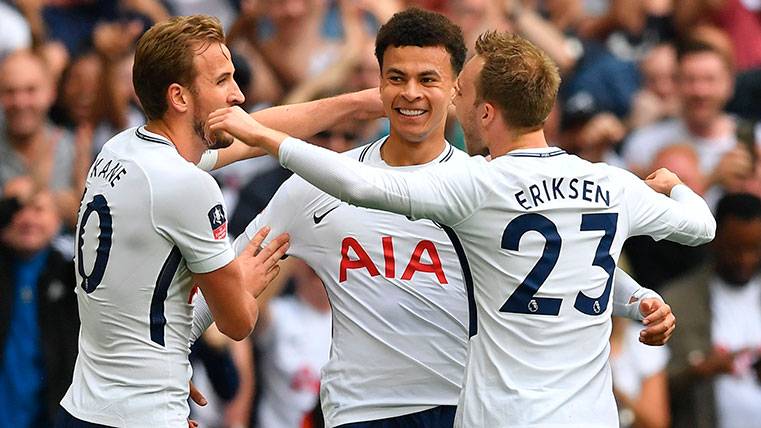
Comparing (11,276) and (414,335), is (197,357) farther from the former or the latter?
(414,335)

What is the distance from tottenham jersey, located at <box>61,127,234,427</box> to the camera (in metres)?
5.81

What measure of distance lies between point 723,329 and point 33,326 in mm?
4657

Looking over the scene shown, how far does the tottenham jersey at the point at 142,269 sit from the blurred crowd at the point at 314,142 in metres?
3.56

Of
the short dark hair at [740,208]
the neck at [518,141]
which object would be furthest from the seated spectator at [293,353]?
the neck at [518,141]

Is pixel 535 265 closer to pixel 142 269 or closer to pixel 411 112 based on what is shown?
pixel 411 112

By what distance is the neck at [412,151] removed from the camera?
680 centimetres

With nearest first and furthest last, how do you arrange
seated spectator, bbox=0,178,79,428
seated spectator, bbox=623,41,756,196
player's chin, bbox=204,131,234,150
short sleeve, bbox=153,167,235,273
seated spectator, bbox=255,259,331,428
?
short sleeve, bbox=153,167,235,273
player's chin, bbox=204,131,234,150
seated spectator, bbox=0,178,79,428
seated spectator, bbox=255,259,331,428
seated spectator, bbox=623,41,756,196

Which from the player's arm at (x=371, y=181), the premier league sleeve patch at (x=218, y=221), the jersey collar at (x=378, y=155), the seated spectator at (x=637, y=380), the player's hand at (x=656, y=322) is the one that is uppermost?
the jersey collar at (x=378, y=155)

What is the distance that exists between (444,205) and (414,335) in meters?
1.16

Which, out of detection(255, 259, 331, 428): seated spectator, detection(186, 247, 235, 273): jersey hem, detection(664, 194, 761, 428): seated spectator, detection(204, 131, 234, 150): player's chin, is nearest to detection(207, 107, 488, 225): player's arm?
detection(204, 131, 234, 150): player's chin

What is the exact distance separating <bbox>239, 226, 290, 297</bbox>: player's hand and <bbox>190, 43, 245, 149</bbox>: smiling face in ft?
1.67

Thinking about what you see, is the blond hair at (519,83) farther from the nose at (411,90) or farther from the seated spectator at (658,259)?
the seated spectator at (658,259)

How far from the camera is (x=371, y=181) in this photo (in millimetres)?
5691

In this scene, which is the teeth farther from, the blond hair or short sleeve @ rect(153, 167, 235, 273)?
short sleeve @ rect(153, 167, 235, 273)
